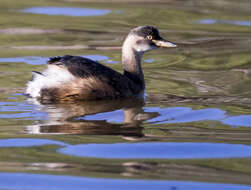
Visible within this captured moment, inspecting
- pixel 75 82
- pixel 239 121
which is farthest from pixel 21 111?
pixel 239 121

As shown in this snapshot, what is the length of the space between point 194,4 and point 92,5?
2410mm

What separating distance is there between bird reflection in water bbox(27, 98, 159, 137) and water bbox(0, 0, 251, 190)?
0.01m

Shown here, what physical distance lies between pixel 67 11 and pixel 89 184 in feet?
33.2

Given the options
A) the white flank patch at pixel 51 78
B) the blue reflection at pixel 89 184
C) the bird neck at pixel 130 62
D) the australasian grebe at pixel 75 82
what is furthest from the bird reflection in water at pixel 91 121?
the blue reflection at pixel 89 184

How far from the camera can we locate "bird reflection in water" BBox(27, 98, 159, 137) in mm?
6109

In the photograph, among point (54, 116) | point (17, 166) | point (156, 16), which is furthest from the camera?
point (156, 16)

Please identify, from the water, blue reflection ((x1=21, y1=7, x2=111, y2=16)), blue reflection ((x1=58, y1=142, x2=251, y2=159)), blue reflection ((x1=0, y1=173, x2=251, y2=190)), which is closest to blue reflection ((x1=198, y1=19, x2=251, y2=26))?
the water

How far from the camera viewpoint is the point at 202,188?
4.55 metres

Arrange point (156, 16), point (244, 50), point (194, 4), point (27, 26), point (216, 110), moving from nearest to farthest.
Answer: point (216, 110) → point (244, 50) → point (27, 26) → point (156, 16) → point (194, 4)

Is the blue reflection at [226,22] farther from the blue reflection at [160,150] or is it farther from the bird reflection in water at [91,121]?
the blue reflection at [160,150]

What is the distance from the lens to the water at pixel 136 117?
483 cm

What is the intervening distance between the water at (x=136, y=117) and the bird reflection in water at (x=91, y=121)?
10mm

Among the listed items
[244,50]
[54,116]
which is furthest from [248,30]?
[54,116]

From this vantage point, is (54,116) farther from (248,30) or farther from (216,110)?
(248,30)
